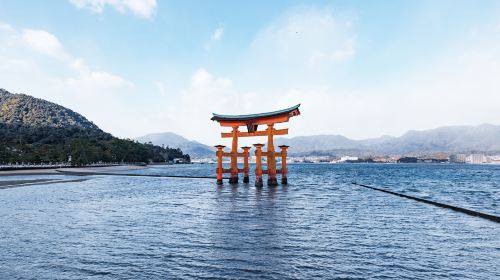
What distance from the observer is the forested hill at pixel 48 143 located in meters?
88.0

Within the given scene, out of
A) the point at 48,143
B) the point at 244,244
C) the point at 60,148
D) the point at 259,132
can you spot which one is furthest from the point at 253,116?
the point at 48,143

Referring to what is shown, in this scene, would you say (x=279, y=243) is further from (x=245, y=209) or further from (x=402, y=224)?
(x=245, y=209)

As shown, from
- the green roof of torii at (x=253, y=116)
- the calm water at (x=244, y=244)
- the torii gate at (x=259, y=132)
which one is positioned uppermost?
the green roof of torii at (x=253, y=116)

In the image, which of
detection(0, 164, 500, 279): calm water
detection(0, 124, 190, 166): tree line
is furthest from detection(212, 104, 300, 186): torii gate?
detection(0, 124, 190, 166): tree line

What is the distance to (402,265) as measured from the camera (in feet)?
25.2

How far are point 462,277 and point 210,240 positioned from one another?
21.9 ft

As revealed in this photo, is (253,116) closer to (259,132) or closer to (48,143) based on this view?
(259,132)

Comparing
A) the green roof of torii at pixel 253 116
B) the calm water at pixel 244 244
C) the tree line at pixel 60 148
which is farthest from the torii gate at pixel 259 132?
the tree line at pixel 60 148

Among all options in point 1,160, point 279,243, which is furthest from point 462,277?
point 1,160

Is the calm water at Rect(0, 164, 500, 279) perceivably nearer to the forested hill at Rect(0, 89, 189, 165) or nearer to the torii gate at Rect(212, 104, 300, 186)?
the torii gate at Rect(212, 104, 300, 186)

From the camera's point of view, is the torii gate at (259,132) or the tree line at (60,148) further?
the tree line at (60,148)

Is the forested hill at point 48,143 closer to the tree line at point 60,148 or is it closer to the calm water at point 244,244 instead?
the tree line at point 60,148

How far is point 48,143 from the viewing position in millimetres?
121750

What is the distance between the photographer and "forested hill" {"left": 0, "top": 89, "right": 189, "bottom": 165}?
88.0m
